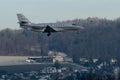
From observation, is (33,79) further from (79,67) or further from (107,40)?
(107,40)

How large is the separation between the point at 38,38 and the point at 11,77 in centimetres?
4300

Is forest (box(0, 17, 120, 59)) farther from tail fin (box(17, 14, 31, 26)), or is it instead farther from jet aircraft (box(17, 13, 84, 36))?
jet aircraft (box(17, 13, 84, 36))

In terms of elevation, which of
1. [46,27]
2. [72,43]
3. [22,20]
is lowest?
[72,43]

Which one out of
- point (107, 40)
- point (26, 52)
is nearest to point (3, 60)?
point (26, 52)

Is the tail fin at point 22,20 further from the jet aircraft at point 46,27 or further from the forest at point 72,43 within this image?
the forest at point 72,43

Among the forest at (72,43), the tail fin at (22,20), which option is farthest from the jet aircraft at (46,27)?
the forest at (72,43)

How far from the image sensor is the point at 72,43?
121 metres

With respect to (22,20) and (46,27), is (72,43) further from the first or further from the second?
(46,27)

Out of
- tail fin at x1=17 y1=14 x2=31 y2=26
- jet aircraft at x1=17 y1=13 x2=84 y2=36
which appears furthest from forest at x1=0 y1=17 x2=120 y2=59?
jet aircraft at x1=17 y1=13 x2=84 y2=36

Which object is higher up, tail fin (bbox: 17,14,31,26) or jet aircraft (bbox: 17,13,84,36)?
tail fin (bbox: 17,14,31,26)

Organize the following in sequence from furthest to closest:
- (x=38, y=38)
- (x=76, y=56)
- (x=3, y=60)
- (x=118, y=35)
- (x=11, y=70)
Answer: (x=38, y=38), (x=118, y=35), (x=76, y=56), (x=3, y=60), (x=11, y=70)

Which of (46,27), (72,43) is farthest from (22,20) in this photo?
(72,43)

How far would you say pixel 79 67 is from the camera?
357 feet

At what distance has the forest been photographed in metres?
111
